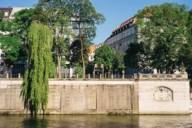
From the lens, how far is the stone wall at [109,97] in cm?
6244

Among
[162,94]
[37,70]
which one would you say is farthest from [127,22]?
[37,70]

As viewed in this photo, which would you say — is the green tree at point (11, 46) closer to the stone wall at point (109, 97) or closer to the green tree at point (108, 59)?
the stone wall at point (109, 97)

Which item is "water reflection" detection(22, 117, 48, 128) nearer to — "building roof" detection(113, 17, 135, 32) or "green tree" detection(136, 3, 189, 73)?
"green tree" detection(136, 3, 189, 73)

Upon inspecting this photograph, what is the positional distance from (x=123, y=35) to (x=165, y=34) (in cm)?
4175

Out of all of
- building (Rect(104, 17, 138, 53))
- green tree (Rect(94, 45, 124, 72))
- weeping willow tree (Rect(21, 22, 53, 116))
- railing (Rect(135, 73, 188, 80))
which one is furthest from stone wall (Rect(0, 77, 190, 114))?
building (Rect(104, 17, 138, 53))

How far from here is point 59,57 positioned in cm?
6969

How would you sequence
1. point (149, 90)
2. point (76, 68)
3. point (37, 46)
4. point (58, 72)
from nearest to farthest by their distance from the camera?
point (37, 46) < point (149, 90) < point (58, 72) < point (76, 68)

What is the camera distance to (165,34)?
7212 cm

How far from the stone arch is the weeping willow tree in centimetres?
1329

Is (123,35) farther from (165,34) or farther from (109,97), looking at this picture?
(109,97)

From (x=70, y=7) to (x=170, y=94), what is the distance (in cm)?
1700

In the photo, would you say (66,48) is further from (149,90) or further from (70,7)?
(149,90)

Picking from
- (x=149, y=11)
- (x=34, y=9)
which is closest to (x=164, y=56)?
(x=149, y=11)

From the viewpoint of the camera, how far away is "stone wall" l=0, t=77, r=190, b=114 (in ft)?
205
